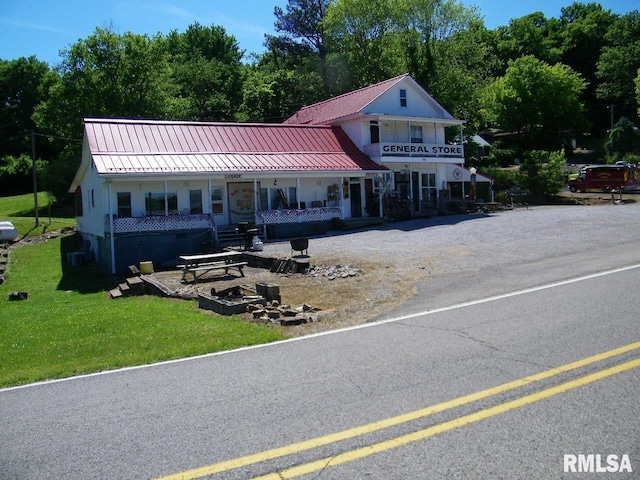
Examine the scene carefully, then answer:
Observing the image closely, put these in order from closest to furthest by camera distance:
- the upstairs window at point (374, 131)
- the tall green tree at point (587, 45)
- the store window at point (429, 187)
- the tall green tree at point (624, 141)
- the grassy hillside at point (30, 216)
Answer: the upstairs window at point (374, 131) < the store window at point (429, 187) < the grassy hillside at point (30, 216) < the tall green tree at point (624, 141) < the tall green tree at point (587, 45)

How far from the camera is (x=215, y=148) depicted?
30.0 m

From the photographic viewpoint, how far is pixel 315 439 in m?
4.90

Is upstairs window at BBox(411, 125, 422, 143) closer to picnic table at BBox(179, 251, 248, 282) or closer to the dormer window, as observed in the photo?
the dormer window

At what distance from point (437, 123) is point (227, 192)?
1666 centimetres

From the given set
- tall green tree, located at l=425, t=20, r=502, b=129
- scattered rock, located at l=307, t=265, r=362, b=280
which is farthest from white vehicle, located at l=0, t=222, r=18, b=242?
tall green tree, located at l=425, t=20, r=502, b=129

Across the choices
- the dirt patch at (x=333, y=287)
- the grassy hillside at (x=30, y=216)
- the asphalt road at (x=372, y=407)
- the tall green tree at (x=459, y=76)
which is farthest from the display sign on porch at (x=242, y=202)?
the tall green tree at (x=459, y=76)

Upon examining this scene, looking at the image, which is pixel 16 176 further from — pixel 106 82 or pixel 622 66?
pixel 622 66

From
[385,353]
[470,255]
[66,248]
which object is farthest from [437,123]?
[385,353]

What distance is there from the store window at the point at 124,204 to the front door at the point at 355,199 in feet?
43.5

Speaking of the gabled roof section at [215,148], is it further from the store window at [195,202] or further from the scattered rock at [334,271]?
the scattered rock at [334,271]

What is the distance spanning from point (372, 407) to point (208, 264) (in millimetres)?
14884

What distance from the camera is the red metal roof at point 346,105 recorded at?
36362 millimetres

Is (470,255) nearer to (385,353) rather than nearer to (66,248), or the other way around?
(385,353)

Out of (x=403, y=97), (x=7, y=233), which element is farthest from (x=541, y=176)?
(x=7, y=233)
